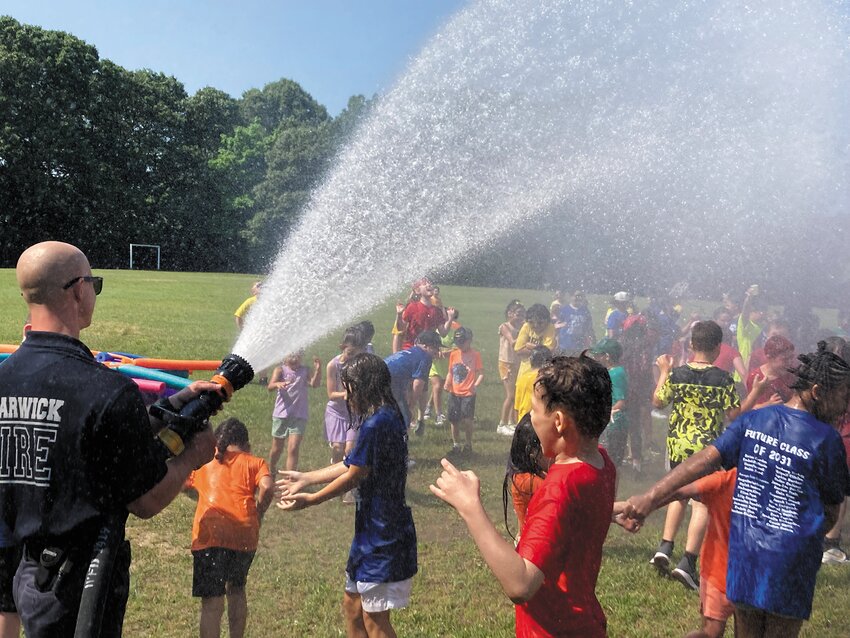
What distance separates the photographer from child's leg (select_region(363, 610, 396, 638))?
3.94 meters

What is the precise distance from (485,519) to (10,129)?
46313mm

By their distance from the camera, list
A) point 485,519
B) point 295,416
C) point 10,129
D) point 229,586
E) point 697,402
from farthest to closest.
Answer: point 10,129 < point 295,416 < point 697,402 < point 229,586 < point 485,519

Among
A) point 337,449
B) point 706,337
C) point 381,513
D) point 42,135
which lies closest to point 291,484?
point 381,513

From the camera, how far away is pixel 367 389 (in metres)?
4.25

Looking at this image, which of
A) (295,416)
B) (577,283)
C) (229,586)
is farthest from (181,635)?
(577,283)

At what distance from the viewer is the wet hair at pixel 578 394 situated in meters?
→ 2.76

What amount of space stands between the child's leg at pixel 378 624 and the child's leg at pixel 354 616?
10 cm

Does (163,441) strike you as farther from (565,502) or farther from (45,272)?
(565,502)

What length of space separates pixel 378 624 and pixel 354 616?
0.20 metres

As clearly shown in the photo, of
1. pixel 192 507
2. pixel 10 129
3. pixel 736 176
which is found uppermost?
pixel 10 129

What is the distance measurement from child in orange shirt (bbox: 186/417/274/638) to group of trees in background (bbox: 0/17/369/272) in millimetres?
37959

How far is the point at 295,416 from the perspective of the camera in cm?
824

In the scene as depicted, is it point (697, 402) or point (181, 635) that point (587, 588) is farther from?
point (697, 402)

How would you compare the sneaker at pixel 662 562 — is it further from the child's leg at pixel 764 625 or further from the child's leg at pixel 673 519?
the child's leg at pixel 764 625
